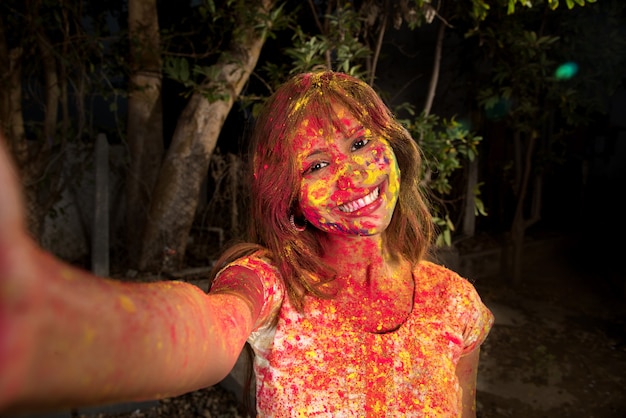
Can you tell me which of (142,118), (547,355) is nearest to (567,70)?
(547,355)

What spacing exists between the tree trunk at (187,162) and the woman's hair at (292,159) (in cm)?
269

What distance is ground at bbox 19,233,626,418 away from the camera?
3.59 m

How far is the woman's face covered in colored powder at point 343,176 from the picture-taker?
1.37m

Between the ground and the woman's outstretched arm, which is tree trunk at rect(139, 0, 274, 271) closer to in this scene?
the ground

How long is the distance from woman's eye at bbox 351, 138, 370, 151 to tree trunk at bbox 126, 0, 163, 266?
3523 millimetres

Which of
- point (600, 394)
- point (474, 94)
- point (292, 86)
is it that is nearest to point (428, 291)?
point (292, 86)

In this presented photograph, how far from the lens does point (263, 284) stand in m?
1.30

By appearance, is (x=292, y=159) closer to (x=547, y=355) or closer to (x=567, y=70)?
(x=547, y=355)

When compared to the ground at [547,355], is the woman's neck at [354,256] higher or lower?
higher

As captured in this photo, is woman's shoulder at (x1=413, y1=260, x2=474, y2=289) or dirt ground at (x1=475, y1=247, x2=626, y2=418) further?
dirt ground at (x1=475, y1=247, x2=626, y2=418)

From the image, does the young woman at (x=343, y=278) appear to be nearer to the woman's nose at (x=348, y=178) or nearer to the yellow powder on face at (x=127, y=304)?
the woman's nose at (x=348, y=178)

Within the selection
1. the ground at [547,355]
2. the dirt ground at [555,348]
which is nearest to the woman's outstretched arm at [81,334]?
the ground at [547,355]

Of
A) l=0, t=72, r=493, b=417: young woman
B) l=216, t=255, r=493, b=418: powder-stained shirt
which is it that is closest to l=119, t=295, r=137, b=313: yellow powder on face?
l=0, t=72, r=493, b=417: young woman

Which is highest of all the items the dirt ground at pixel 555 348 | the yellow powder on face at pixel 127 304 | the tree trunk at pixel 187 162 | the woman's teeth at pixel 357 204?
the yellow powder on face at pixel 127 304
